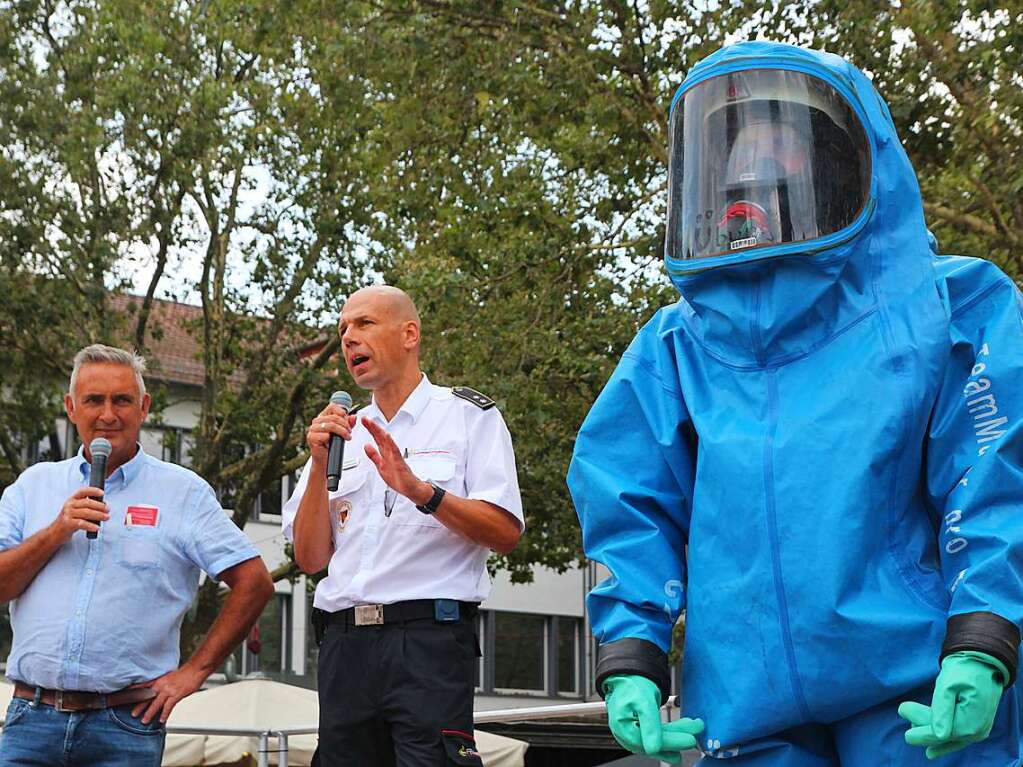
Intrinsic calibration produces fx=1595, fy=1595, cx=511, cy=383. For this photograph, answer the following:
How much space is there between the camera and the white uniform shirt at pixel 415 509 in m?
4.37

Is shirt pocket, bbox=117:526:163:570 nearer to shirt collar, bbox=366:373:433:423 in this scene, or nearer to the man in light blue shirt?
the man in light blue shirt

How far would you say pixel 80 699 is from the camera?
4625 millimetres

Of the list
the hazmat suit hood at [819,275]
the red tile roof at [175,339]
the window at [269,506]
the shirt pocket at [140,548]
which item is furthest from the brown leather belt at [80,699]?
the window at [269,506]

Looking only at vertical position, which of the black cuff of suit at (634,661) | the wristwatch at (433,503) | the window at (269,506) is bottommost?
the black cuff of suit at (634,661)

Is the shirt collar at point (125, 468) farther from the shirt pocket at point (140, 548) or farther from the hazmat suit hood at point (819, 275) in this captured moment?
the hazmat suit hood at point (819, 275)

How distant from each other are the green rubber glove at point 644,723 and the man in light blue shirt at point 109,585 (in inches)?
76.7

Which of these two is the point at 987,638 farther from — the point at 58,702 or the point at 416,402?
the point at 58,702

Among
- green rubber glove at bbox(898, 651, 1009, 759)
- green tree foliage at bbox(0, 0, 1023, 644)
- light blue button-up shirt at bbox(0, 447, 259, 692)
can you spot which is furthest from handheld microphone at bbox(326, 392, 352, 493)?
green tree foliage at bbox(0, 0, 1023, 644)

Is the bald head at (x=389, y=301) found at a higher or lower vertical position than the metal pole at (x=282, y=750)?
higher

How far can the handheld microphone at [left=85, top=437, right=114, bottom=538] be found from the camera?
15.3ft

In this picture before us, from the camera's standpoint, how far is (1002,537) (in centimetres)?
293

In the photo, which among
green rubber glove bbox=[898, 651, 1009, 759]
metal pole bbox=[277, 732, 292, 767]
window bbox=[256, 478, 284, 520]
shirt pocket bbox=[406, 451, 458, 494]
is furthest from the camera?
window bbox=[256, 478, 284, 520]

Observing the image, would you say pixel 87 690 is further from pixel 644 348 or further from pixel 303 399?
pixel 303 399

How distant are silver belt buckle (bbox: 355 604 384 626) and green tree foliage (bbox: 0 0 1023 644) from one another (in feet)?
26.1
